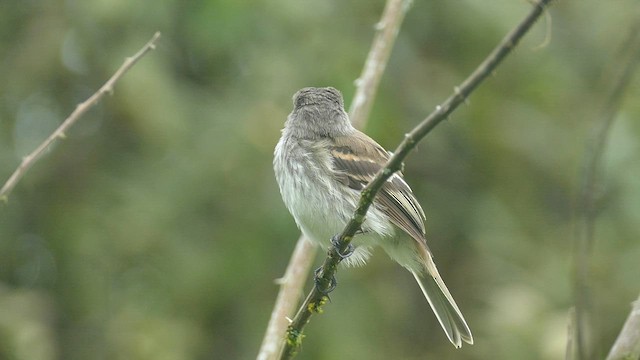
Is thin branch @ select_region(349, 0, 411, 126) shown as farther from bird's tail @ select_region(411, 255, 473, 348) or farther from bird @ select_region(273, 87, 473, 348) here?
bird's tail @ select_region(411, 255, 473, 348)

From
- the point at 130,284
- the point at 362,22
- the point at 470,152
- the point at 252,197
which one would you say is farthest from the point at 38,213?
the point at 470,152

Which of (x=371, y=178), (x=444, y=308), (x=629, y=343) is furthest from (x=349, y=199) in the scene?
(x=629, y=343)

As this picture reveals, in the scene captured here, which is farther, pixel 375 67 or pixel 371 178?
pixel 375 67

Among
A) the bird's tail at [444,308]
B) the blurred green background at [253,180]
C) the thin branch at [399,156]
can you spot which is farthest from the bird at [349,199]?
the blurred green background at [253,180]

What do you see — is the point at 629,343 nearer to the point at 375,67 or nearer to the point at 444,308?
the point at 444,308

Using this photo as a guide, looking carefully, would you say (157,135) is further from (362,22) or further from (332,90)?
(332,90)

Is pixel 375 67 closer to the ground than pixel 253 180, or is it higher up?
closer to the ground

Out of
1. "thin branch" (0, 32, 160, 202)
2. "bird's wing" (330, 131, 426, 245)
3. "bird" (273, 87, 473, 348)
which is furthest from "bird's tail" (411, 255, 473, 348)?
"thin branch" (0, 32, 160, 202)

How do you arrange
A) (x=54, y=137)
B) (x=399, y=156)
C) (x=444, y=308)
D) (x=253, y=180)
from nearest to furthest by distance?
(x=399, y=156) < (x=54, y=137) < (x=444, y=308) < (x=253, y=180)
